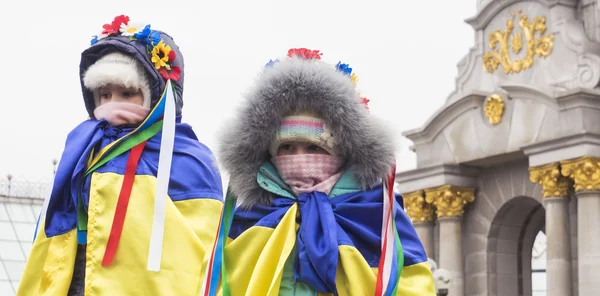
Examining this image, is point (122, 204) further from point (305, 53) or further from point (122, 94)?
point (305, 53)

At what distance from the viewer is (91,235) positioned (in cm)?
595

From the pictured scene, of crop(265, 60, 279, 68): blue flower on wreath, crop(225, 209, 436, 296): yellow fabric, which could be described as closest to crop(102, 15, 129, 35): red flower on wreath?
crop(265, 60, 279, 68): blue flower on wreath

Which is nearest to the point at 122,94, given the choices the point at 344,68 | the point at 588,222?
the point at 344,68

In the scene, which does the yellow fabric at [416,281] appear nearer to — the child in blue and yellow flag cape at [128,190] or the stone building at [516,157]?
the child in blue and yellow flag cape at [128,190]

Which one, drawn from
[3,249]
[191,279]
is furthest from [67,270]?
[3,249]

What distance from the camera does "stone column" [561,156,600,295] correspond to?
15156 mm

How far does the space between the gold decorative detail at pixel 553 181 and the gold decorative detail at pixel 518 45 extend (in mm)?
1588

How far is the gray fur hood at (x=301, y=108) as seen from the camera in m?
Answer: 5.21

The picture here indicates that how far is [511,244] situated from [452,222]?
0.84 metres

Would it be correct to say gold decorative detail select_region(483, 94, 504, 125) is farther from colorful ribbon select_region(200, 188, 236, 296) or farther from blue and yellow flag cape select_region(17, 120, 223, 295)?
colorful ribbon select_region(200, 188, 236, 296)

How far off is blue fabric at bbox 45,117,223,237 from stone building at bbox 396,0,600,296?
9.65 meters

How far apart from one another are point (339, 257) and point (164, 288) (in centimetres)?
115

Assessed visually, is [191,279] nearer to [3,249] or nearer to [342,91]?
[342,91]

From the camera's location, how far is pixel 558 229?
1568cm
